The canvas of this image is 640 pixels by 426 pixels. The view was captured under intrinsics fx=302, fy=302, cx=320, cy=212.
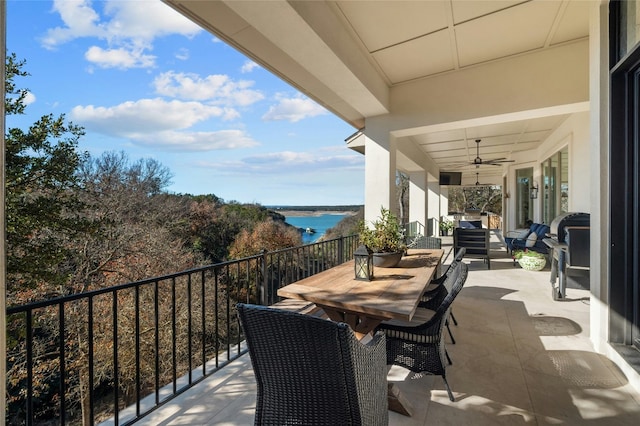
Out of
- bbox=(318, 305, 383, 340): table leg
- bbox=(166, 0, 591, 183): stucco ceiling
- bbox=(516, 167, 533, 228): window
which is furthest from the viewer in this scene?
bbox=(516, 167, 533, 228): window

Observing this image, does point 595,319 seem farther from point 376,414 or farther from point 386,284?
point 376,414

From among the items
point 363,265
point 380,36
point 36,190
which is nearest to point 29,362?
point 363,265

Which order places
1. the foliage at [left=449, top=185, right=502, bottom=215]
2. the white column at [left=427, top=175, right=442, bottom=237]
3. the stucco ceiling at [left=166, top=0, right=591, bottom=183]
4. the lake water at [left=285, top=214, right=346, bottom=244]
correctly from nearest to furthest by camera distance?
the stucco ceiling at [left=166, top=0, right=591, bottom=183] → the white column at [left=427, top=175, right=442, bottom=237] → the foliage at [left=449, top=185, right=502, bottom=215] → the lake water at [left=285, top=214, right=346, bottom=244]

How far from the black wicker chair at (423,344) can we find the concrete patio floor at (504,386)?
21 cm

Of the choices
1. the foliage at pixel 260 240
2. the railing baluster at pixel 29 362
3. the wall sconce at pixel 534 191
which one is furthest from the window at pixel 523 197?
the foliage at pixel 260 240

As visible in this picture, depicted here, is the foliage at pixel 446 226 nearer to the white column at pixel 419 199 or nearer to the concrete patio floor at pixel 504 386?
the white column at pixel 419 199

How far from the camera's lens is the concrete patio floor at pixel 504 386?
1.71 meters

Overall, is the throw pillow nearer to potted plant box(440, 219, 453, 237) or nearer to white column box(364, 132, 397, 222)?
white column box(364, 132, 397, 222)

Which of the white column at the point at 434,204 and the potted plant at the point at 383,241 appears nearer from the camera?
the potted plant at the point at 383,241

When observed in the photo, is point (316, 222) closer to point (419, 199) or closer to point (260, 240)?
point (260, 240)

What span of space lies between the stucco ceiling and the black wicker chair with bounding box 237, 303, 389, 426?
204 cm

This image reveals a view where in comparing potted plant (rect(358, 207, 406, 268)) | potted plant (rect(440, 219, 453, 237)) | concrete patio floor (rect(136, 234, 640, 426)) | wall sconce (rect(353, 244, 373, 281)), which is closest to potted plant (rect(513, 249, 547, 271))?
concrete patio floor (rect(136, 234, 640, 426))

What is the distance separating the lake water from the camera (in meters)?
26.2

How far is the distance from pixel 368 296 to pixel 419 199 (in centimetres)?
805
